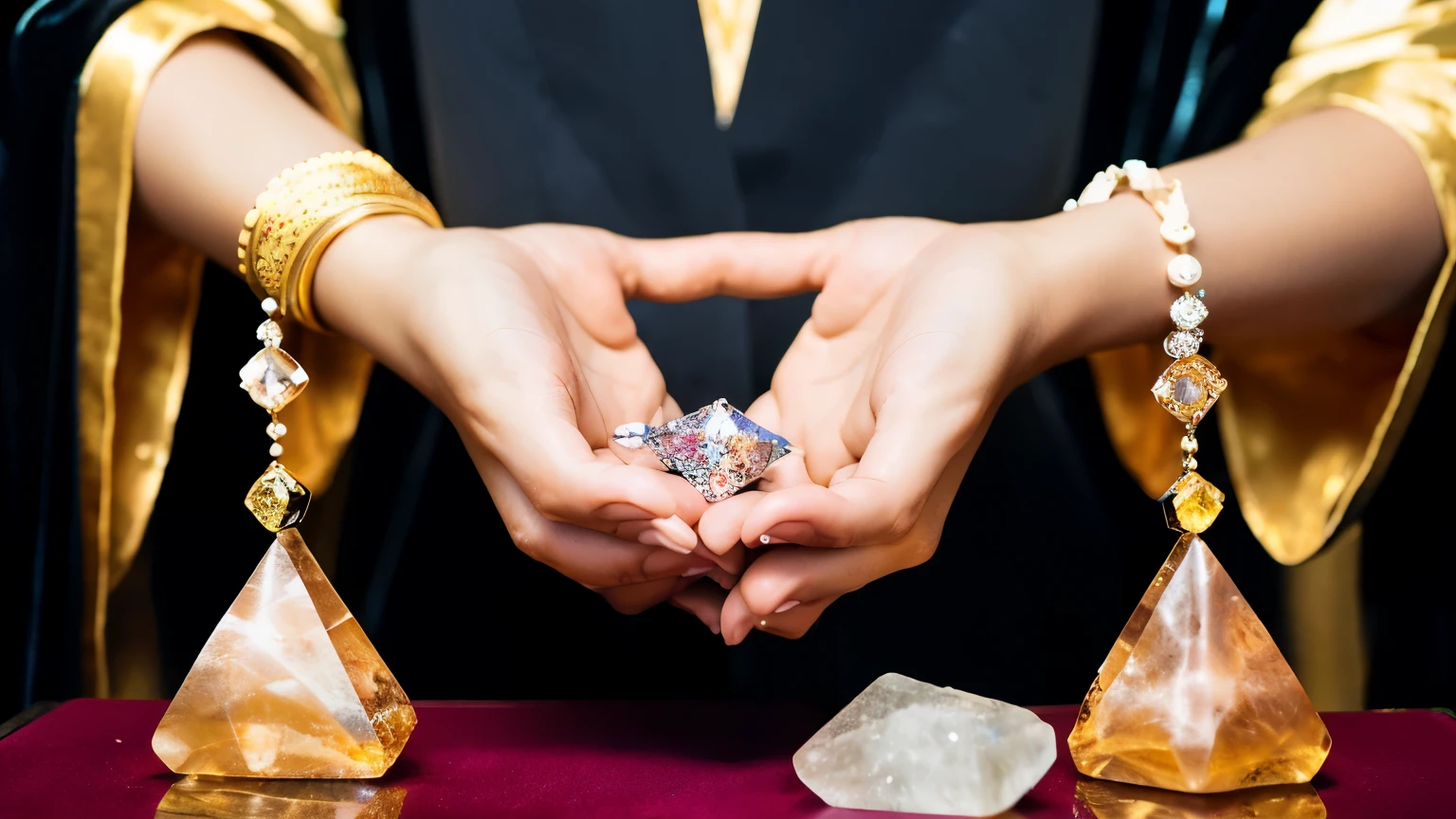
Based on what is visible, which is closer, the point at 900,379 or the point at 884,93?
the point at 900,379

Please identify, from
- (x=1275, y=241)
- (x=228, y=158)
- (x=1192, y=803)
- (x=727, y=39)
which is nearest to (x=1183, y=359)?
(x=1275, y=241)

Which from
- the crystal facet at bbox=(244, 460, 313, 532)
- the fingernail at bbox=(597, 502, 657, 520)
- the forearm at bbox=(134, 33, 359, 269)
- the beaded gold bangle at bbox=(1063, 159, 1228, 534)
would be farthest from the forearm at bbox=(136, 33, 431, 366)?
the beaded gold bangle at bbox=(1063, 159, 1228, 534)

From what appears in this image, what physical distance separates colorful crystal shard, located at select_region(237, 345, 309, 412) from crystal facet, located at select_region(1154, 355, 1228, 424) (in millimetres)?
514

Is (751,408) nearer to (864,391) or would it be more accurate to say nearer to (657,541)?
(864,391)

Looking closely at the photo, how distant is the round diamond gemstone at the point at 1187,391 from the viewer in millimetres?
674

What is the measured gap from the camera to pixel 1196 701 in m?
0.60

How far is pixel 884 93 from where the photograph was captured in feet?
3.08

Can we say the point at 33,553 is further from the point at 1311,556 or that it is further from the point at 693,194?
the point at 1311,556

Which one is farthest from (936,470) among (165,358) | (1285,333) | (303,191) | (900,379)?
(165,358)

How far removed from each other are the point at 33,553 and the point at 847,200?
68cm

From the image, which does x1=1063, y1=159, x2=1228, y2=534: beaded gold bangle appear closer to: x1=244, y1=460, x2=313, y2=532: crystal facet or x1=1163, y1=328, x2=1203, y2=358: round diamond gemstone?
x1=1163, y1=328, x2=1203, y2=358: round diamond gemstone

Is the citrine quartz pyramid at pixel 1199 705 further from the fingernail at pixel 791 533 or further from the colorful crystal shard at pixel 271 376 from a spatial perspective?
the colorful crystal shard at pixel 271 376

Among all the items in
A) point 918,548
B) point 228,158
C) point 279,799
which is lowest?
point 279,799

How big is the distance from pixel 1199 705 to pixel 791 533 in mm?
235
